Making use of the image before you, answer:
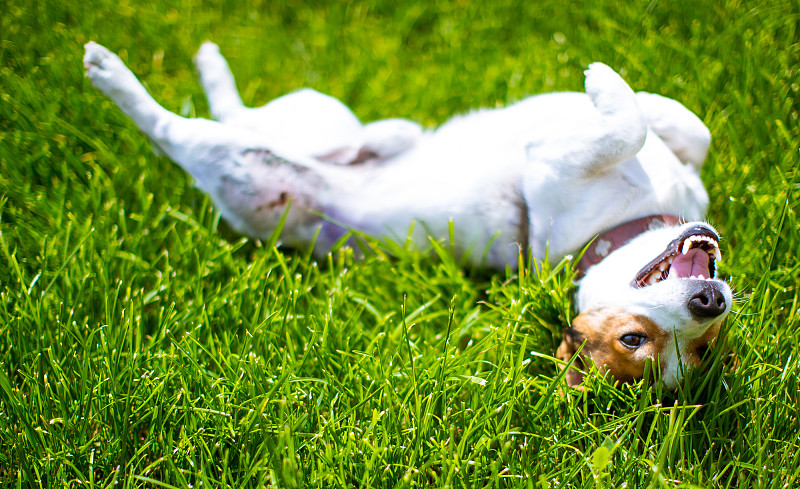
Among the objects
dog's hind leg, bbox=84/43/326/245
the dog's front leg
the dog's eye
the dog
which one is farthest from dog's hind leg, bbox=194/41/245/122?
the dog's eye

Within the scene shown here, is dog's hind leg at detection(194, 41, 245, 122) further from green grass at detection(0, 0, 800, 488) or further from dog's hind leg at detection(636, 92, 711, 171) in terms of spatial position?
dog's hind leg at detection(636, 92, 711, 171)

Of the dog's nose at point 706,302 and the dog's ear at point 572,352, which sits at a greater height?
the dog's nose at point 706,302

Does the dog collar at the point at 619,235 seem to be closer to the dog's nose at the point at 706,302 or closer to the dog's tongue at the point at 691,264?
the dog's tongue at the point at 691,264

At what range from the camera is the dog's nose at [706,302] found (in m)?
1.67

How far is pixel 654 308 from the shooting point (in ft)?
5.87

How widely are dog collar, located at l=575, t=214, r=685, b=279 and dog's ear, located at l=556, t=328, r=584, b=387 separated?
9.6 inches

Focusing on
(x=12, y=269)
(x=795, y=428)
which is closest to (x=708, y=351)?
(x=795, y=428)

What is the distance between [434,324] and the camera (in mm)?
2379

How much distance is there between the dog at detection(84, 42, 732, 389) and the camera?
6.15ft

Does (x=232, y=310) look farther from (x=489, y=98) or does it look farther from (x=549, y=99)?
(x=489, y=98)

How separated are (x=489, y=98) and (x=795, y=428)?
2184mm

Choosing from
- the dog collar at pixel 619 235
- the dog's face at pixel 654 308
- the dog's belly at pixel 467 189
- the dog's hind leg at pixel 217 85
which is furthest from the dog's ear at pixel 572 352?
the dog's hind leg at pixel 217 85

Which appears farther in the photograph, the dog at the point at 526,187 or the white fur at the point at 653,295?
the dog at the point at 526,187

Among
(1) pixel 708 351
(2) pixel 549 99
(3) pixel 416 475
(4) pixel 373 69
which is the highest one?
(4) pixel 373 69
